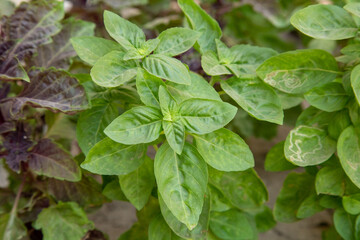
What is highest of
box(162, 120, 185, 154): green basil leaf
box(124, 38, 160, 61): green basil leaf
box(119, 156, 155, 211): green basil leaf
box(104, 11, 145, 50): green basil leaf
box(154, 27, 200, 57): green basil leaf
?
box(104, 11, 145, 50): green basil leaf

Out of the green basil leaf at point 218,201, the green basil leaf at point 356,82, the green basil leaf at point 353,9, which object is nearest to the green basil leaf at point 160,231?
the green basil leaf at point 218,201

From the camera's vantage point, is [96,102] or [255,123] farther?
[255,123]

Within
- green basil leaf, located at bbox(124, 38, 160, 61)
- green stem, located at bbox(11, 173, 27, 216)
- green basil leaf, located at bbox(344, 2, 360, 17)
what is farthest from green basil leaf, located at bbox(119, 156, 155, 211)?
green basil leaf, located at bbox(344, 2, 360, 17)

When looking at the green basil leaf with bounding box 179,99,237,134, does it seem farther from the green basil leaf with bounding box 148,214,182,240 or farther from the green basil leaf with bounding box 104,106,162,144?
the green basil leaf with bounding box 148,214,182,240

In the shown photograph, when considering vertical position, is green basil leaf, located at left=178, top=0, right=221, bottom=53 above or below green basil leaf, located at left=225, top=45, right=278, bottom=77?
above

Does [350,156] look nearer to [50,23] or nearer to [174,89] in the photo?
[174,89]

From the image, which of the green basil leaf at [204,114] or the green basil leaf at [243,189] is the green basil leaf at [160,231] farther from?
the green basil leaf at [204,114]

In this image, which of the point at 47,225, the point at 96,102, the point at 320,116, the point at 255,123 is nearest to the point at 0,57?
the point at 96,102
